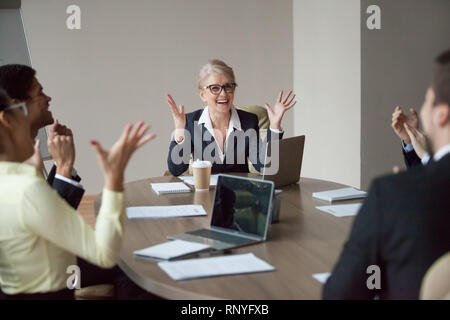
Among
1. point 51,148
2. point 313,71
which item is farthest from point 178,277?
point 313,71

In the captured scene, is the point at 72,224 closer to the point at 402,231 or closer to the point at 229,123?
the point at 402,231

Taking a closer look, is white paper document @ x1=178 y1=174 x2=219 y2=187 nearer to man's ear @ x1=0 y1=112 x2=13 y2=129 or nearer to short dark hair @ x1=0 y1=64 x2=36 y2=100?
short dark hair @ x1=0 y1=64 x2=36 y2=100

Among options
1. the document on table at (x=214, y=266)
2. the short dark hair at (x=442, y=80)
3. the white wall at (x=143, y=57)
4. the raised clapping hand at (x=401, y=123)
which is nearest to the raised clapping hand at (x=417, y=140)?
the raised clapping hand at (x=401, y=123)

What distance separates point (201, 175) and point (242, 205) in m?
0.80

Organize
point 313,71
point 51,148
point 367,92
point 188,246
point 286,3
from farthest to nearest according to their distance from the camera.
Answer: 1. point 286,3
2. point 313,71
3. point 367,92
4. point 51,148
5. point 188,246

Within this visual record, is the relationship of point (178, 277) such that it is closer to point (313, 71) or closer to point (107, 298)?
point (107, 298)

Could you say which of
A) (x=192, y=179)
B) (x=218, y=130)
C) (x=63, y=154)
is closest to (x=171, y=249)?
(x=63, y=154)

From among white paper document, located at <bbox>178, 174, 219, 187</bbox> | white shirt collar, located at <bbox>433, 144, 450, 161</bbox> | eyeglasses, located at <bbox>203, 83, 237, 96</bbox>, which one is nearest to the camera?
white shirt collar, located at <bbox>433, 144, 450, 161</bbox>

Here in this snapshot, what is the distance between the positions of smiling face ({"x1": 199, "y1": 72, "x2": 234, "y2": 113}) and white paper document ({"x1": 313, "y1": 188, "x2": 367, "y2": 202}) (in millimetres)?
1014

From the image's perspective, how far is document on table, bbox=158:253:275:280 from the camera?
162 cm

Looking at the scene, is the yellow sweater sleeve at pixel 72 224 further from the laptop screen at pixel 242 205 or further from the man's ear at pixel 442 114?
the man's ear at pixel 442 114

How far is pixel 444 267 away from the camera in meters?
1.21

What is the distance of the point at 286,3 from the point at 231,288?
15.5 ft

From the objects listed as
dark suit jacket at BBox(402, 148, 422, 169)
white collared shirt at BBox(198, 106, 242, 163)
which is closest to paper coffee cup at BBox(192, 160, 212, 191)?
white collared shirt at BBox(198, 106, 242, 163)
